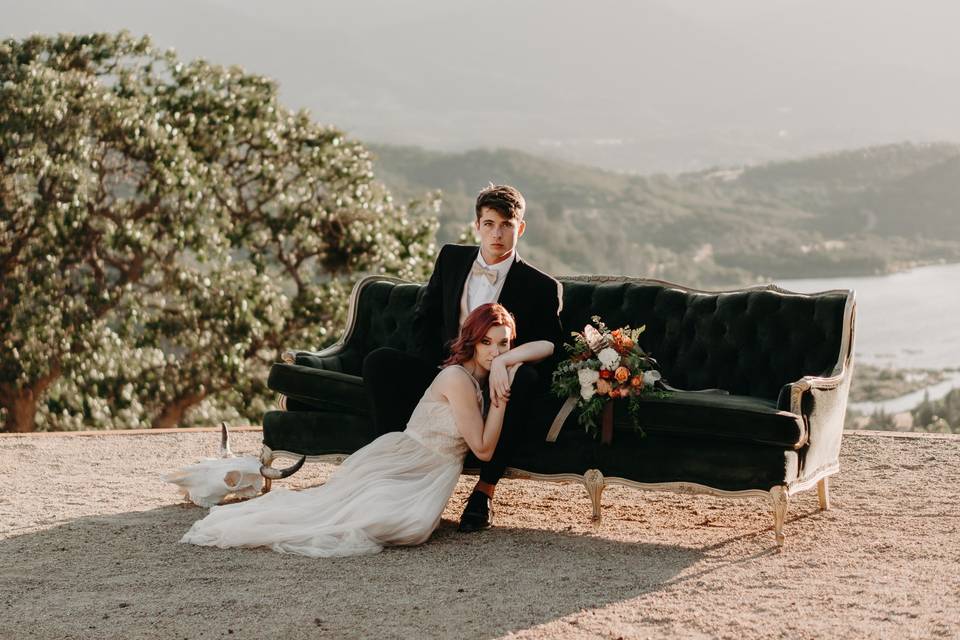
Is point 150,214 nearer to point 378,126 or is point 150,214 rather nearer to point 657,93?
point 378,126

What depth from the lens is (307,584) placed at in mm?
3912

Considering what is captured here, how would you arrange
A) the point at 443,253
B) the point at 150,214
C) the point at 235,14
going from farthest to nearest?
1. the point at 235,14
2. the point at 150,214
3. the point at 443,253

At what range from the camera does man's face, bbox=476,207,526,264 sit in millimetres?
4930

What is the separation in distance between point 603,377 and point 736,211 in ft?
53.5

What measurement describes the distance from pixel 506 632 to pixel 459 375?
57.6 inches

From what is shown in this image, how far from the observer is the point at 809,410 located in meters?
Result: 4.64

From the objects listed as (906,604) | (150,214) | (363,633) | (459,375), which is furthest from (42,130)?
(906,604)

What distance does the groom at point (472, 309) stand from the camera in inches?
187

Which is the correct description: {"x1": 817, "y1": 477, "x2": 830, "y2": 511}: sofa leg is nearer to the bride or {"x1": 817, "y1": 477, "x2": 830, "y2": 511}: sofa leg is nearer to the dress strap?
the bride

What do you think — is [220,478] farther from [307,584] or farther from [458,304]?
[307,584]

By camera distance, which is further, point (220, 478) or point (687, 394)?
point (220, 478)

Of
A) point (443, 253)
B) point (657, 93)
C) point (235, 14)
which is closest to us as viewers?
point (443, 253)

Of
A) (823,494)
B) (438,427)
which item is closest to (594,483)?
(438,427)

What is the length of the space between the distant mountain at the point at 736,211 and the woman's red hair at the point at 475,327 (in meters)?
11.6
